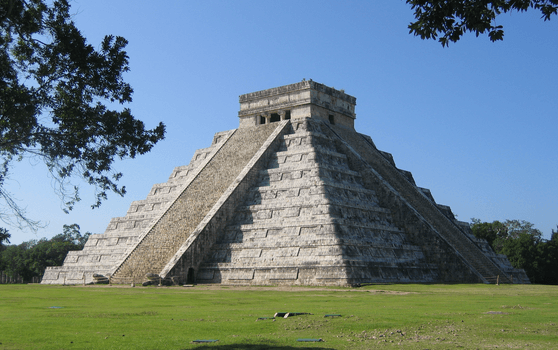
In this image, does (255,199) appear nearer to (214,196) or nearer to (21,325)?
(214,196)

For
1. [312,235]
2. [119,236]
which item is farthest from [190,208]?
[312,235]

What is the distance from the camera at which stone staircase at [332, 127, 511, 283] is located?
30969 mm

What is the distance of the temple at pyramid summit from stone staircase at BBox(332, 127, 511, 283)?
0.35 feet

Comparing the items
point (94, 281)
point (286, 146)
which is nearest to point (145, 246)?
point (94, 281)

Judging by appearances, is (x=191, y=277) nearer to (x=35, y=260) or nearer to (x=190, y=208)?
(x=190, y=208)

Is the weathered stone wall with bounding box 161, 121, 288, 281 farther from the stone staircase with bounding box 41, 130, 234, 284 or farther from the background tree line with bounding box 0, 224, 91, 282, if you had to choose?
the background tree line with bounding box 0, 224, 91, 282

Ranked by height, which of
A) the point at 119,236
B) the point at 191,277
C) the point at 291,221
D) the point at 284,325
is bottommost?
the point at 284,325

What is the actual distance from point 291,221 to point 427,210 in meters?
10.8

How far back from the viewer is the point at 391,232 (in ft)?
99.1

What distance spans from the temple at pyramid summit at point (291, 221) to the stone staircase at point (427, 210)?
0.35 ft

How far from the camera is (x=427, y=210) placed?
34.9 m

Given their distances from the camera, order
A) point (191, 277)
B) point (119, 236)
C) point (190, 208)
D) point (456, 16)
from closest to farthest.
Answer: point (456, 16) < point (191, 277) < point (190, 208) < point (119, 236)

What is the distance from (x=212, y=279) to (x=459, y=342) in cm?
1993

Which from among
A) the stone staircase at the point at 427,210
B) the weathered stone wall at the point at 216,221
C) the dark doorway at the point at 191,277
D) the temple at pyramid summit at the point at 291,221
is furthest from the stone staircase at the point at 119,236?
the stone staircase at the point at 427,210
